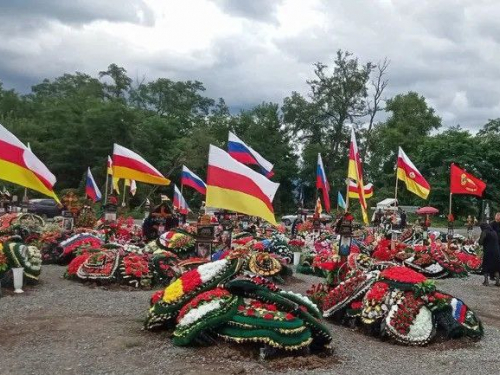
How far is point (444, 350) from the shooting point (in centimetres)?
841

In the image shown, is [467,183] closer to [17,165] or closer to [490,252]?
[490,252]

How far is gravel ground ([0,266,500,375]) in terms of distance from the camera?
6.94 meters

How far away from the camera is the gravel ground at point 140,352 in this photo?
273 inches

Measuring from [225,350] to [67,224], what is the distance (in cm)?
1193

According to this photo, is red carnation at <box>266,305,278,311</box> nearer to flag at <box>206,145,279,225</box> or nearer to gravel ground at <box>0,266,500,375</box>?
gravel ground at <box>0,266,500,375</box>

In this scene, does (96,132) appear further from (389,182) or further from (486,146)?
(486,146)

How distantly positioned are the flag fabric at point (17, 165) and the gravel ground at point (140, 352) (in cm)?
221

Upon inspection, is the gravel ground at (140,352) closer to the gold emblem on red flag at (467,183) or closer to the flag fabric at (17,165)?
the flag fabric at (17,165)

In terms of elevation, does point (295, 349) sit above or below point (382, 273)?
below

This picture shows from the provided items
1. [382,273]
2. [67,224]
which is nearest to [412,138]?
[67,224]

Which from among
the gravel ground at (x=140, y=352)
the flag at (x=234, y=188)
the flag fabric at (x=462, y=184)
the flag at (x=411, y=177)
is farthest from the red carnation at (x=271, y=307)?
the flag fabric at (x=462, y=184)

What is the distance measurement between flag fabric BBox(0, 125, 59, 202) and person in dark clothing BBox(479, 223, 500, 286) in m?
10.4

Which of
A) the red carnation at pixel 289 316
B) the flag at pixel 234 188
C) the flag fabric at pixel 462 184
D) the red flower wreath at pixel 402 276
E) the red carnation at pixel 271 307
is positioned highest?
the flag fabric at pixel 462 184

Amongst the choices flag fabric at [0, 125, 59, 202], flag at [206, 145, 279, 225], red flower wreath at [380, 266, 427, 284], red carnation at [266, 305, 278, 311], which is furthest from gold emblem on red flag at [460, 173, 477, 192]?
red carnation at [266, 305, 278, 311]
